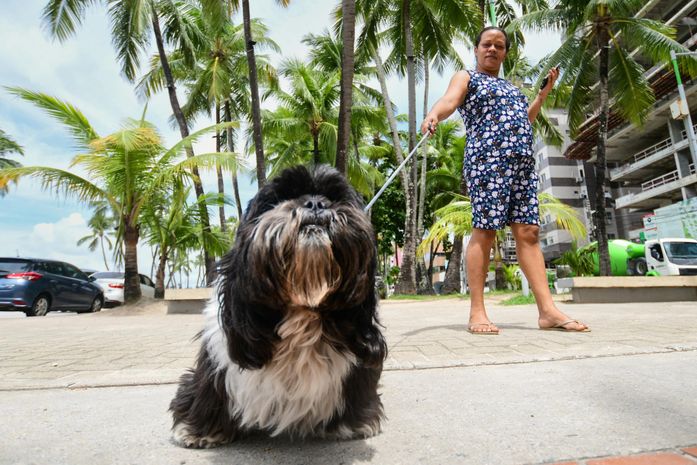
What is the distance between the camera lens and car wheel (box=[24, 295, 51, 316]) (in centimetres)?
1246

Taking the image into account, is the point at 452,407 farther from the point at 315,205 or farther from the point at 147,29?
the point at 147,29

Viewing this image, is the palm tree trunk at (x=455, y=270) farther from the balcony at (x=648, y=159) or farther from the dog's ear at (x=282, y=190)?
the balcony at (x=648, y=159)

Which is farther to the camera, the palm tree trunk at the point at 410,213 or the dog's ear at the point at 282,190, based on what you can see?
the palm tree trunk at the point at 410,213

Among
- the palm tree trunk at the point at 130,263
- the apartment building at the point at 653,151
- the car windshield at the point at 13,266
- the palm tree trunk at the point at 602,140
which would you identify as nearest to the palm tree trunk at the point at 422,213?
the palm tree trunk at the point at 602,140

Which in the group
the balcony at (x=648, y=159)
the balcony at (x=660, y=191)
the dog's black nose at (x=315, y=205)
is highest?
the balcony at (x=648, y=159)

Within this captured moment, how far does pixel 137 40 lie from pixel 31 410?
811 inches

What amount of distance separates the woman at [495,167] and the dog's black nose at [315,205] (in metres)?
2.31

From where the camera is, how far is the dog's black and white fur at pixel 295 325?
4.55 feet

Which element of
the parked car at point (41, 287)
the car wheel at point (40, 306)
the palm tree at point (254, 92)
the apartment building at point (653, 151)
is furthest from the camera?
the apartment building at point (653, 151)

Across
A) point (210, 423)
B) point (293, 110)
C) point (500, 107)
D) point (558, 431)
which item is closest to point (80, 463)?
point (210, 423)

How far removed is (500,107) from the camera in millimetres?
3709

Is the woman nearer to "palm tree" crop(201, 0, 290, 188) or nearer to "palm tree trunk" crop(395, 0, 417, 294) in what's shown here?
"palm tree" crop(201, 0, 290, 188)

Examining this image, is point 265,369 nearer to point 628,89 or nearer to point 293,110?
point 628,89

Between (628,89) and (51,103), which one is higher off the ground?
(628,89)
